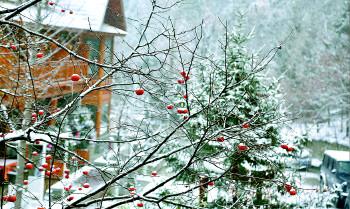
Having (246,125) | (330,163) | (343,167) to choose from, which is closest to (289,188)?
(246,125)

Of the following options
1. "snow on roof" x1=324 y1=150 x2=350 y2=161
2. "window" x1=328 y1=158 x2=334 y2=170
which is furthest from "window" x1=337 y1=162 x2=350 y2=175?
"window" x1=328 y1=158 x2=334 y2=170

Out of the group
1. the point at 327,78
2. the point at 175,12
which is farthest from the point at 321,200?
the point at 327,78

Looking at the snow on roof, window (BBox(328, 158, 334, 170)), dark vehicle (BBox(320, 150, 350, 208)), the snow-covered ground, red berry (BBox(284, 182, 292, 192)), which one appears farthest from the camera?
the snow-covered ground

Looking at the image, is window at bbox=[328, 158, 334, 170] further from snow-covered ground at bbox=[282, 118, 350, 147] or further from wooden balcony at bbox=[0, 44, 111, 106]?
snow-covered ground at bbox=[282, 118, 350, 147]

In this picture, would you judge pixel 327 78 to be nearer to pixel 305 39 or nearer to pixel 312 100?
pixel 312 100

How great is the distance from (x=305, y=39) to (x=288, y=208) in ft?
95.2

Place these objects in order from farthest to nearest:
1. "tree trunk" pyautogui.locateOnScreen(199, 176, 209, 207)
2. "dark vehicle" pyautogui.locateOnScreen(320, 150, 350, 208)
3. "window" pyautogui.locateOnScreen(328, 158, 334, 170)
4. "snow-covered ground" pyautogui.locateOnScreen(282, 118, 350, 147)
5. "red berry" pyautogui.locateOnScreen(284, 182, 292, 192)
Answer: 1. "snow-covered ground" pyautogui.locateOnScreen(282, 118, 350, 147)
2. "window" pyautogui.locateOnScreen(328, 158, 334, 170)
3. "dark vehicle" pyautogui.locateOnScreen(320, 150, 350, 208)
4. "tree trunk" pyautogui.locateOnScreen(199, 176, 209, 207)
5. "red berry" pyautogui.locateOnScreen(284, 182, 292, 192)

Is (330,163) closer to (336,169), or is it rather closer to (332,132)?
(336,169)

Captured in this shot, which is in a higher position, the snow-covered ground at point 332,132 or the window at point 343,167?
the snow-covered ground at point 332,132

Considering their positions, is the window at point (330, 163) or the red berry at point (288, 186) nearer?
the red berry at point (288, 186)

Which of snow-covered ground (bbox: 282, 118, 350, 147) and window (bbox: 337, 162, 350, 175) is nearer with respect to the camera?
window (bbox: 337, 162, 350, 175)

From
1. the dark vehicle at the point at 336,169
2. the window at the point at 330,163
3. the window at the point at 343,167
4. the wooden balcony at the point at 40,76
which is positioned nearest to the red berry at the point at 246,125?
the wooden balcony at the point at 40,76

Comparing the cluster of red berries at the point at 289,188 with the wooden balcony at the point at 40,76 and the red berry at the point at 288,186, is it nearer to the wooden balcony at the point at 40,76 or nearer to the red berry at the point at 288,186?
the red berry at the point at 288,186

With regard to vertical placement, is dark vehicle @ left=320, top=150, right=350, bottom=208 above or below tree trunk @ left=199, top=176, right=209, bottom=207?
below
